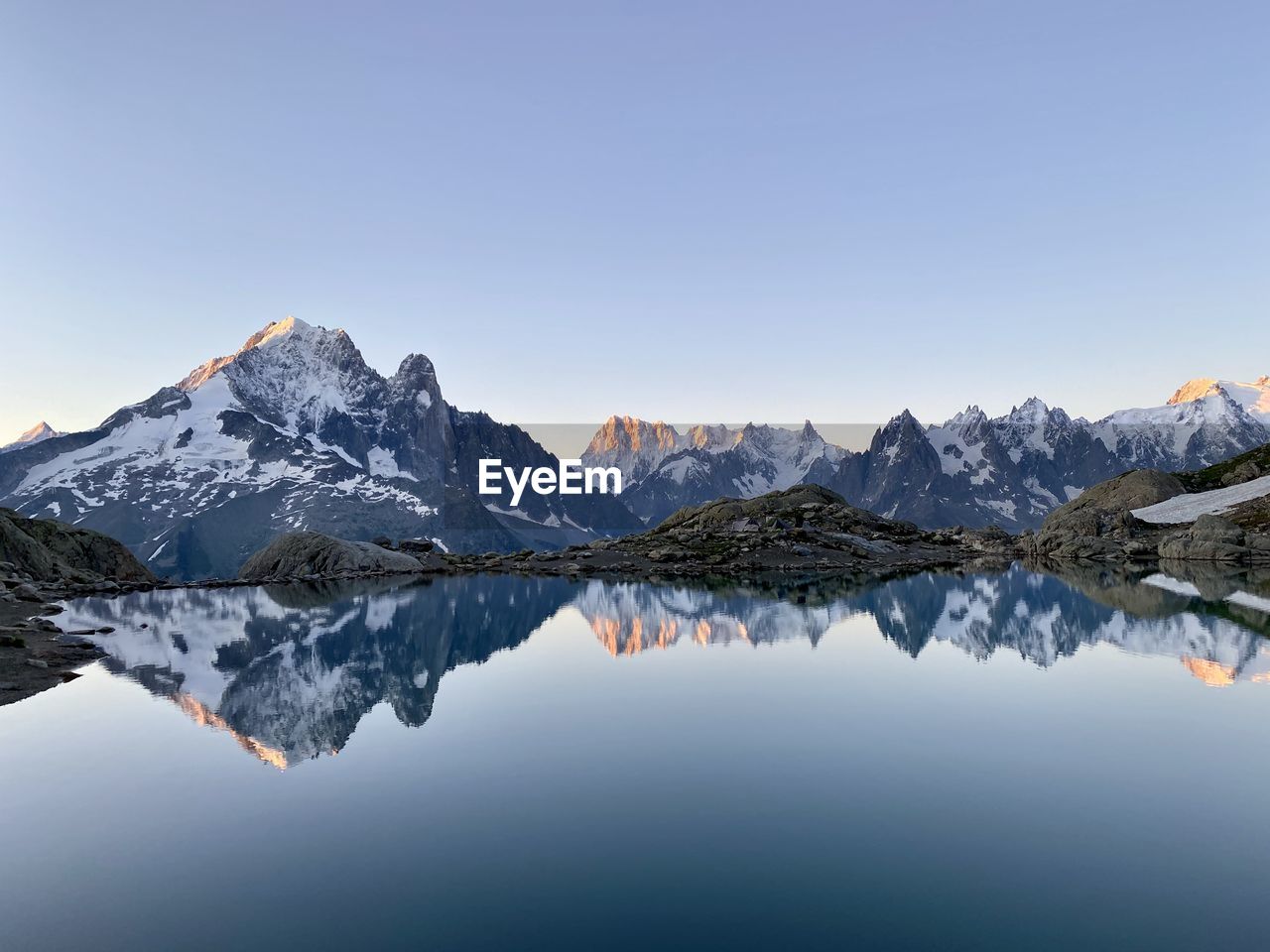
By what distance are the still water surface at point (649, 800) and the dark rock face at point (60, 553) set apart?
6507 cm

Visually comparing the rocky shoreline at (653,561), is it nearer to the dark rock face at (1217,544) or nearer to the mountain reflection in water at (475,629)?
the dark rock face at (1217,544)

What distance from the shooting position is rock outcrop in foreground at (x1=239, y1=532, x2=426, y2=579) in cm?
15312

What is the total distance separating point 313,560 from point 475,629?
83766 millimetres

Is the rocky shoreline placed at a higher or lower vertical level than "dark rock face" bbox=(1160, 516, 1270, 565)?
lower

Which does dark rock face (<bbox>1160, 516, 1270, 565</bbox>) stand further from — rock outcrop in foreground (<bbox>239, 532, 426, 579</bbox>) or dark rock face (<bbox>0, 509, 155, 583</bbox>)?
dark rock face (<bbox>0, 509, 155, 583</bbox>)

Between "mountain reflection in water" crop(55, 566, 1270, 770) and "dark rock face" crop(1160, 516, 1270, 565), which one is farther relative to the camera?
"dark rock face" crop(1160, 516, 1270, 565)

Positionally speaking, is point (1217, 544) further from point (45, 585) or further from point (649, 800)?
point (45, 585)

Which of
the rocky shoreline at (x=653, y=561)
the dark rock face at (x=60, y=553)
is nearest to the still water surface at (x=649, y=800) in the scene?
the rocky shoreline at (x=653, y=561)

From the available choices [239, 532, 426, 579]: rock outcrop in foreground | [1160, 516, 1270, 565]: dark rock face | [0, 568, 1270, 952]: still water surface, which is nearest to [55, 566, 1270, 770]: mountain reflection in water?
[0, 568, 1270, 952]: still water surface

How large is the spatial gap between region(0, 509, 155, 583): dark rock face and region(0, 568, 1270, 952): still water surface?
213 ft

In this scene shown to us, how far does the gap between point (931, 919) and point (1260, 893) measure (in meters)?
8.66

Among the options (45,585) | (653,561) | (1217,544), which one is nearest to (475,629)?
(45,585)

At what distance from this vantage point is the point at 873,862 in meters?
22.2

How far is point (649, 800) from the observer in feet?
92.7
